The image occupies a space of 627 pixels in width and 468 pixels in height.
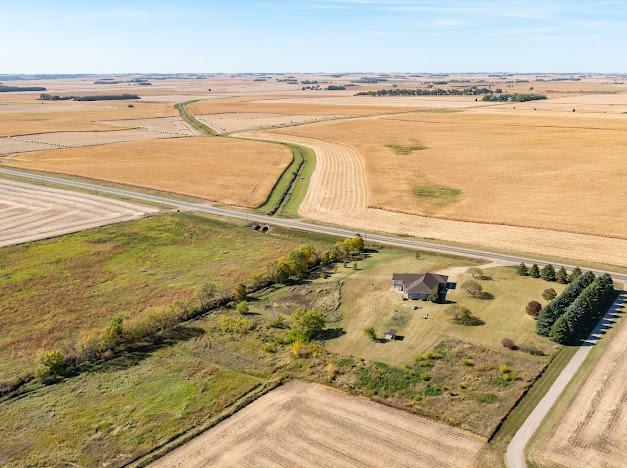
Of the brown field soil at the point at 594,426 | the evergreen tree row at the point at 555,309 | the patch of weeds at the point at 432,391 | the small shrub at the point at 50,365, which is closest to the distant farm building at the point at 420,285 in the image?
the evergreen tree row at the point at 555,309

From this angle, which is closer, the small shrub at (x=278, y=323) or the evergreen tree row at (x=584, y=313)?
the evergreen tree row at (x=584, y=313)

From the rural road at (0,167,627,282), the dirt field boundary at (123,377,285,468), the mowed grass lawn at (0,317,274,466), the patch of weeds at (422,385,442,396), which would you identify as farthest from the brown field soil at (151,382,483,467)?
the rural road at (0,167,627,282)

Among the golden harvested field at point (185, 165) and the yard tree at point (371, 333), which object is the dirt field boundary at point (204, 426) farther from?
the golden harvested field at point (185, 165)

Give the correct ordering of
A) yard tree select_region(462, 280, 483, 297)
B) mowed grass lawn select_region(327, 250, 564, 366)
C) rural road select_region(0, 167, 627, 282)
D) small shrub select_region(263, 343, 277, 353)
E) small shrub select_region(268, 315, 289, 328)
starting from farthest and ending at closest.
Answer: rural road select_region(0, 167, 627, 282) → yard tree select_region(462, 280, 483, 297) → small shrub select_region(268, 315, 289, 328) → mowed grass lawn select_region(327, 250, 564, 366) → small shrub select_region(263, 343, 277, 353)

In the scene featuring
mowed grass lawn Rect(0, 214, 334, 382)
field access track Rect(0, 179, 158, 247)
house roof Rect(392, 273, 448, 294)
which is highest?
field access track Rect(0, 179, 158, 247)

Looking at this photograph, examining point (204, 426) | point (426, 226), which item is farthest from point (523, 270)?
point (204, 426)

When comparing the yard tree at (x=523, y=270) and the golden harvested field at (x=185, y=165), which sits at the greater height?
the golden harvested field at (x=185, y=165)

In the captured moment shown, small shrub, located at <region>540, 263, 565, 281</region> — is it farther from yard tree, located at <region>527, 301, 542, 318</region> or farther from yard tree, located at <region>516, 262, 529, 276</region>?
yard tree, located at <region>527, 301, 542, 318</region>
